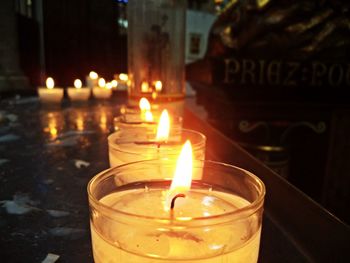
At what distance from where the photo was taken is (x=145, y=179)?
1.75 ft

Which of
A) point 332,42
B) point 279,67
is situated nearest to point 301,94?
point 279,67

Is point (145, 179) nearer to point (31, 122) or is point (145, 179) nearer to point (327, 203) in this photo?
point (31, 122)

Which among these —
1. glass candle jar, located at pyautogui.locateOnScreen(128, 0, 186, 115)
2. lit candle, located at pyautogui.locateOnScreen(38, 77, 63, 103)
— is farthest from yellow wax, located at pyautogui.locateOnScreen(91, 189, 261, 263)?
lit candle, located at pyautogui.locateOnScreen(38, 77, 63, 103)

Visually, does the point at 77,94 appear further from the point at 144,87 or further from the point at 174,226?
the point at 174,226

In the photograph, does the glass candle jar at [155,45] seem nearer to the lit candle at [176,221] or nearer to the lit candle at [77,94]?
the lit candle at [77,94]

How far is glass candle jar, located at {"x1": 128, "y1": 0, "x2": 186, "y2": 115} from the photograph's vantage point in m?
1.60

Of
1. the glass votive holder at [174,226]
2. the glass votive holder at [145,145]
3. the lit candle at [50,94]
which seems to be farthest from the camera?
the lit candle at [50,94]

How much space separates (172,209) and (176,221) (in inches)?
2.7

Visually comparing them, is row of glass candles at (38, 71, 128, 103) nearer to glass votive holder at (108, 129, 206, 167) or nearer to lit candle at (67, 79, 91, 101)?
lit candle at (67, 79, 91, 101)

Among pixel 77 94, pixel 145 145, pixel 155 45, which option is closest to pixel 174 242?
pixel 145 145

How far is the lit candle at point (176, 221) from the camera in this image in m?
0.34

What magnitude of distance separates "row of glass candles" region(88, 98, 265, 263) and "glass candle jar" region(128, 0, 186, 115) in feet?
3.18

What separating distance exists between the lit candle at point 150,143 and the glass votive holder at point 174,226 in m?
0.14

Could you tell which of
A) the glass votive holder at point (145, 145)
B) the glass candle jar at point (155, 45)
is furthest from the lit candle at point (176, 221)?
Answer: the glass candle jar at point (155, 45)
